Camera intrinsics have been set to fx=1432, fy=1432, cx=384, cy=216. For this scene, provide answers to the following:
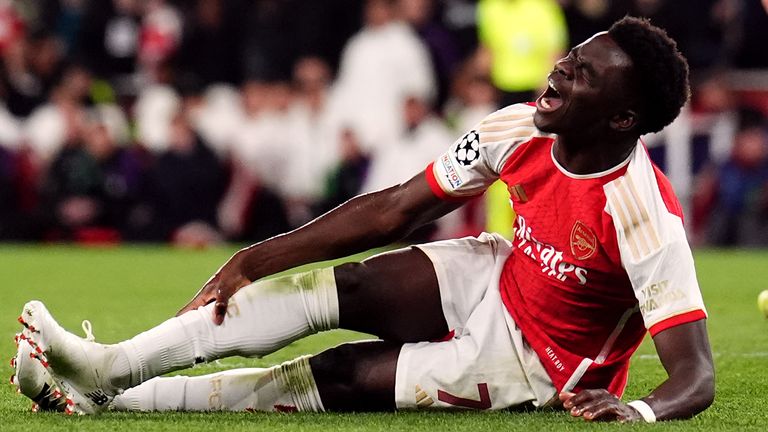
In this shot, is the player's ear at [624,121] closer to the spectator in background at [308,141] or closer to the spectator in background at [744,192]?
the spectator in background at [744,192]

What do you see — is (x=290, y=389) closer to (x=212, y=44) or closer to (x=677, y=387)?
(x=677, y=387)

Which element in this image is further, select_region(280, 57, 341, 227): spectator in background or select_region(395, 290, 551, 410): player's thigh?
select_region(280, 57, 341, 227): spectator in background

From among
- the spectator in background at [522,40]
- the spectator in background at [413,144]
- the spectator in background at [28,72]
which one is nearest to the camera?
the spectator in background at [522,40]

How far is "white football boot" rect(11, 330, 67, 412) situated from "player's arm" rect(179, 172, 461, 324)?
47 centimetres

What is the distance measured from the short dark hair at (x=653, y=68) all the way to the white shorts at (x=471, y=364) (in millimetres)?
765

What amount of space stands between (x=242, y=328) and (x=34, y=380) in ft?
2.09

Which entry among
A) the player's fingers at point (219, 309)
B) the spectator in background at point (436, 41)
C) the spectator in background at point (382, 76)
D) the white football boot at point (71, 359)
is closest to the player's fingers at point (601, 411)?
the player's fingers at point (219, 309)

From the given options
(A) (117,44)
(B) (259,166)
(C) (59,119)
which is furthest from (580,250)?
(A) (117,44)

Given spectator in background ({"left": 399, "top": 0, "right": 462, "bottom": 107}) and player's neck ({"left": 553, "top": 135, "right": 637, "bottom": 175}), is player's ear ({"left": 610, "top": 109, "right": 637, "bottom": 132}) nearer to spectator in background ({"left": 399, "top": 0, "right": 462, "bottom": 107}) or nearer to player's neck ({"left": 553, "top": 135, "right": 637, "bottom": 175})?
player's neck ({"left": 553, "top": 135, "right": 637, "bottom": 175})

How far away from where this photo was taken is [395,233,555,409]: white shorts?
4352 mm

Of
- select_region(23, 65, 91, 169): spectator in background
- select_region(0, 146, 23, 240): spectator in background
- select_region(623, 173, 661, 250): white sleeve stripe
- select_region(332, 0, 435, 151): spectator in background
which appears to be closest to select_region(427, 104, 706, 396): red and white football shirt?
select_region(623, 173, 661, 250): white sleeve stripe

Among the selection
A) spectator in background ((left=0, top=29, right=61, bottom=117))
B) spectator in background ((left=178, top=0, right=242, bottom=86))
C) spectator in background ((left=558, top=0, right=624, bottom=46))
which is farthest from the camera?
spectator in background ((left=178, top=0, right=242, bottom=86))

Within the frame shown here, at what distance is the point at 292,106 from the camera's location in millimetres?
14680

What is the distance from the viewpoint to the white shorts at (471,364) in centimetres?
435
